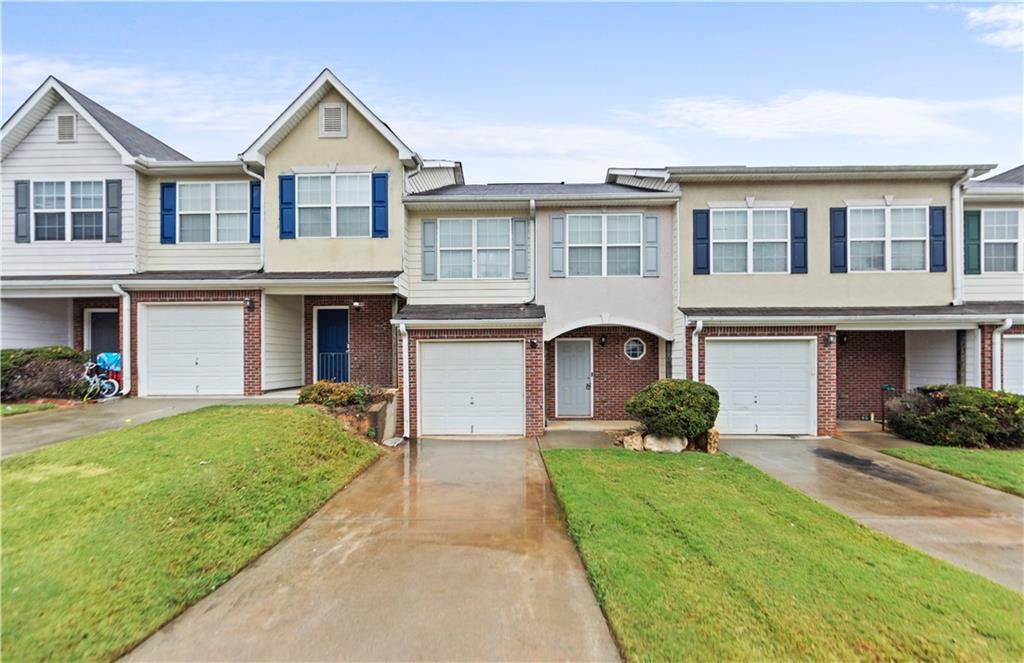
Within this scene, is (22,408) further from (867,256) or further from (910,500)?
(867,256)

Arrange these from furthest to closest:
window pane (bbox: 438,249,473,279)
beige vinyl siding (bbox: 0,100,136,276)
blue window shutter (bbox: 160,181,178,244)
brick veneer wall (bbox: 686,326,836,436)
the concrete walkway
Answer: blue window shutter (bbox: 160,181,178,244)
window pane (bbox: 438,249,473,279)
beige vinyl siding (bbox: 0,100,136,276)
brick veneer wall (bbox: 686,326,836,436)
the concrete walkway

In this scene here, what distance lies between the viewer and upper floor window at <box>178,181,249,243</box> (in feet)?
38.7

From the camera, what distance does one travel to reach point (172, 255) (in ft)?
38.8

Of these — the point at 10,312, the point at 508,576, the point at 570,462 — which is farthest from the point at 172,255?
the point at 508,576

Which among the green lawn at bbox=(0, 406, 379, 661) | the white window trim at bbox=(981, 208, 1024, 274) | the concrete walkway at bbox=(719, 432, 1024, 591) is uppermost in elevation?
the white window trim at bbox=(981, 208, 1024, 274)

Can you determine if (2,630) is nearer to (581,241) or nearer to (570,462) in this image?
(570,462)

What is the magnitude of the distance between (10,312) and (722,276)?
59.4ft

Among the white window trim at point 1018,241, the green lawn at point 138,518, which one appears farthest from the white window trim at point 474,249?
the white window trim at point 1018,241

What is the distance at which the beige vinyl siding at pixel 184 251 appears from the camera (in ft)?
38.6

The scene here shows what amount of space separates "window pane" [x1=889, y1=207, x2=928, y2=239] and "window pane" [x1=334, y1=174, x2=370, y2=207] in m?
13.2

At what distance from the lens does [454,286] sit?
11.6 metres

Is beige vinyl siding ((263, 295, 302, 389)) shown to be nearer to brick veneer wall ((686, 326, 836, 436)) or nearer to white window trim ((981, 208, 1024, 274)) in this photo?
brick veneer wall ((686, 326, 836, 436))

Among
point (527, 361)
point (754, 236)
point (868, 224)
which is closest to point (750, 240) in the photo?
point (754, 236)

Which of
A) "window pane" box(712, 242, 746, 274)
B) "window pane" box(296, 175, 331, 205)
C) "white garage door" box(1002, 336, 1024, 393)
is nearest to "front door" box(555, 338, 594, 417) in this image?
"window pane" box(712, 242, 746, 274)
